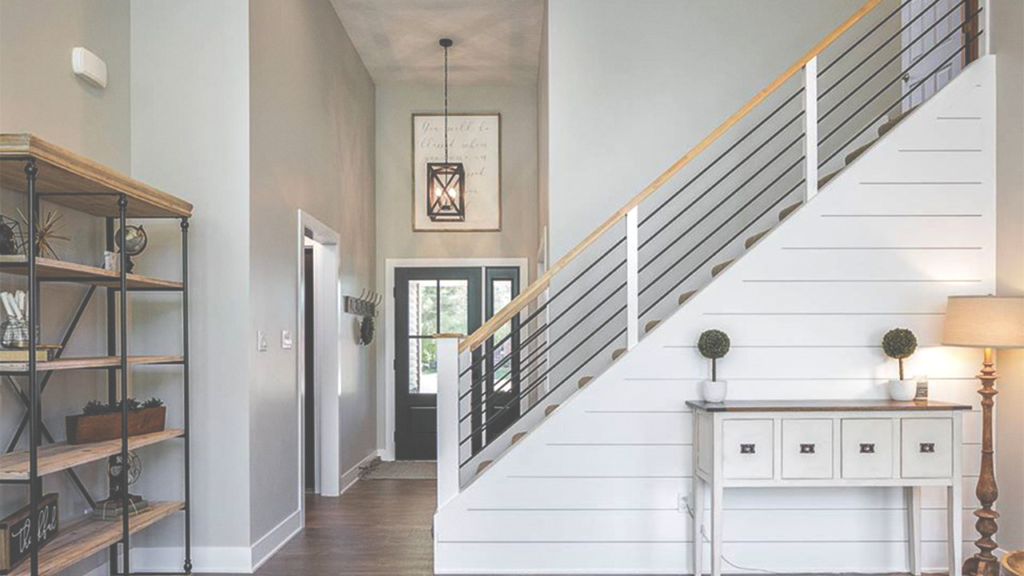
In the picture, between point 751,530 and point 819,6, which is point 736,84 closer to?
point 819,6

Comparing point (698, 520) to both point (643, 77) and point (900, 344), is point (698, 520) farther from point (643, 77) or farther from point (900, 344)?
point (643, 77)

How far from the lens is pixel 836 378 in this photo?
3.87 m

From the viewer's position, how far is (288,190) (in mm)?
4672

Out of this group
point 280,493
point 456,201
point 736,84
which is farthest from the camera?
point 456,201

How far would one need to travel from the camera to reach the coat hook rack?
624 cm

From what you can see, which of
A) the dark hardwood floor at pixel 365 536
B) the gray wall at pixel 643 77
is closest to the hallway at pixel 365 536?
the dark hardwood floor at pixel 365 536

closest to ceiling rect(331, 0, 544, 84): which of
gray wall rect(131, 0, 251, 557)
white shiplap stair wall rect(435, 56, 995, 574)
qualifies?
gray wall rect(131, 0, 251, 557)

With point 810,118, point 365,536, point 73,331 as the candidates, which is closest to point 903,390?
point 810,118

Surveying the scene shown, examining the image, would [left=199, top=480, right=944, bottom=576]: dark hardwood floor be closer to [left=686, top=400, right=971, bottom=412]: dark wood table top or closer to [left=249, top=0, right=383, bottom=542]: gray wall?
[left=249, top=0, right=383, bottom=542]: gray wall

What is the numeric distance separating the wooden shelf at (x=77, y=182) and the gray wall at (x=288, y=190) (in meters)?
0.59

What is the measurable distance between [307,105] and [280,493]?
2.50 metres

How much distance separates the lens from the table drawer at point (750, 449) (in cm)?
346

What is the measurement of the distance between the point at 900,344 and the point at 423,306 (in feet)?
15.7

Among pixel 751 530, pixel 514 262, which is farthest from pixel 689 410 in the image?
pixel 514 262
